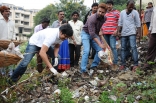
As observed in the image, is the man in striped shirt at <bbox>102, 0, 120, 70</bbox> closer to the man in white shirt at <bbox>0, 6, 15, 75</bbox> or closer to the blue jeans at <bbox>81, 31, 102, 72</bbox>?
the blue jeans at <bbox>81, 31, 102, 72</bbox>

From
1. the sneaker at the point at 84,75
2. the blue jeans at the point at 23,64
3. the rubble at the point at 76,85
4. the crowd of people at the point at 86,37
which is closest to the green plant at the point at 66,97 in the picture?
the rubble at the point at 76,85

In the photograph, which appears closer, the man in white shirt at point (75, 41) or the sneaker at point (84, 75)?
the sneaker at point (84, 75)

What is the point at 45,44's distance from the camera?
132 inches

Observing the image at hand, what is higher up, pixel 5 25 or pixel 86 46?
pixel 5 25

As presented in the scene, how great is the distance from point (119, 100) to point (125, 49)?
203 centimetres

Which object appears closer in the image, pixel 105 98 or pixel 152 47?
pixel 105 98

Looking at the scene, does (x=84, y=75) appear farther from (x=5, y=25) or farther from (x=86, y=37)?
(x=5, y=25)

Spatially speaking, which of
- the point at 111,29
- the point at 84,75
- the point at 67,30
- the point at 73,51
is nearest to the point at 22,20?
the point at 73,51

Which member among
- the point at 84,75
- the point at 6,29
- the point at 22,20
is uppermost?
the point at 22,20

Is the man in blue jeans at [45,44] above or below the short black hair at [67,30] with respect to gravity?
below

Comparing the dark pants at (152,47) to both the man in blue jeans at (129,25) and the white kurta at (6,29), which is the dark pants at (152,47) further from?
the white kurta at (6,29)

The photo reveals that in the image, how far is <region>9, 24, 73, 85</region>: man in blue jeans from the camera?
3381 millimetres

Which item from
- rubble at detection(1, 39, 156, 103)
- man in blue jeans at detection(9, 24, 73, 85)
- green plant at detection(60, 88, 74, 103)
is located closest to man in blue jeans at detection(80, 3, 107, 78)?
rubble at detection(1, 39, 156, 103)

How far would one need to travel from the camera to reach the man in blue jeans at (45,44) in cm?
338
